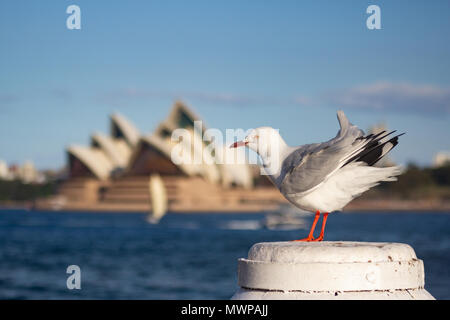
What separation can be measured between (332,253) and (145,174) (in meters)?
65.3

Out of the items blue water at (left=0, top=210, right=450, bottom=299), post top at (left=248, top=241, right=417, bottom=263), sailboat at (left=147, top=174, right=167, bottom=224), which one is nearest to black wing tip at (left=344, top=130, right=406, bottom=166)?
post top at (left=248, top=241, right=417, bottom=263)

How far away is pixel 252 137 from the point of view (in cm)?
242

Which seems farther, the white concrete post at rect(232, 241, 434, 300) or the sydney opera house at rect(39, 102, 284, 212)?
the sydney opera house at rect(39, 102, 284, 212)

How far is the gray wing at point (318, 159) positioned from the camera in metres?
2.29

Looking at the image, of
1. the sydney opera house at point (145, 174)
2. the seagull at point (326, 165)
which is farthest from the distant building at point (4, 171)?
the seagull at point (326, 165)

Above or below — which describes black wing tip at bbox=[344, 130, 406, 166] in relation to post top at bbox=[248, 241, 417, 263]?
above

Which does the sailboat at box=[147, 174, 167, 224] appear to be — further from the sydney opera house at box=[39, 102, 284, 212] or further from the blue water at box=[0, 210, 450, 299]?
the blue water at box=[0, 210, 450, 299]

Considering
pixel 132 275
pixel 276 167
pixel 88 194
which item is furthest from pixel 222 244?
pixel 88 194

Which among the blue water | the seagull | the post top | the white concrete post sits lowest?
the blue water

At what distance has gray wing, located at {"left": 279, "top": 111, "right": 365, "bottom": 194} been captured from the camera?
2.29 m

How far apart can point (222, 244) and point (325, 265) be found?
3174 cm

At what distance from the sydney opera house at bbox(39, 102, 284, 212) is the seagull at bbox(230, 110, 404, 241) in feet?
193
